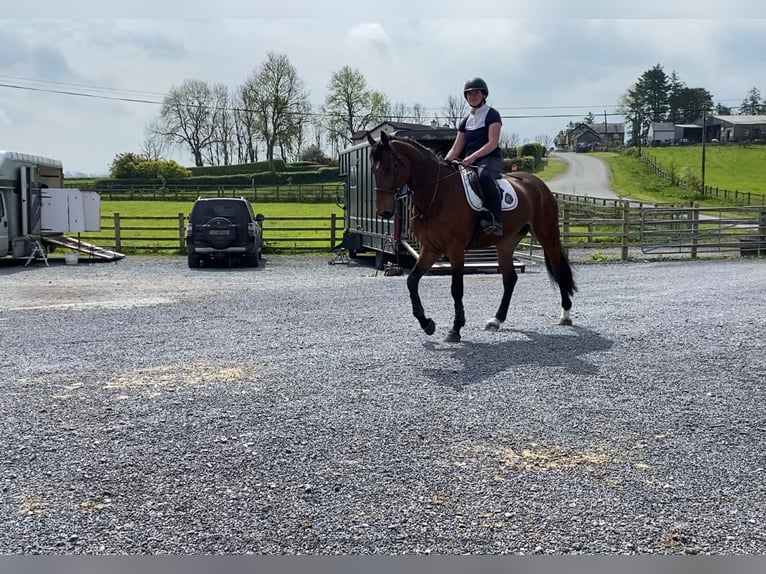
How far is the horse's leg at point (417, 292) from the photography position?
6621 millimetres

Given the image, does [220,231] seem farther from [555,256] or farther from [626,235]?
[555,256]

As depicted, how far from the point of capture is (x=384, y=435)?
3.82 meters

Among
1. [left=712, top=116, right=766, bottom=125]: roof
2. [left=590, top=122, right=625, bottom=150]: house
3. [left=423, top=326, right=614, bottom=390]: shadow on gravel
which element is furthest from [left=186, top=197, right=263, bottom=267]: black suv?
[left=590, top=122, right=625, bottom=150]: house

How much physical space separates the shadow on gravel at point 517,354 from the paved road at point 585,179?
1707 inches

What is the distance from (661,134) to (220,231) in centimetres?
8069

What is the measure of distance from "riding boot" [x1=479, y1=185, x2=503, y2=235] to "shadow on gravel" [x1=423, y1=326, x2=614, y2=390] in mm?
1076

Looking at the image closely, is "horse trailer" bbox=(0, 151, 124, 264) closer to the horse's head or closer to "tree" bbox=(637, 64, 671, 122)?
the horse's head

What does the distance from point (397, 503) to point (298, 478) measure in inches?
21.5

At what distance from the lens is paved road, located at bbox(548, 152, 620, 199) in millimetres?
51750

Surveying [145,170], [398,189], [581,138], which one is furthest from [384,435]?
[581,138]

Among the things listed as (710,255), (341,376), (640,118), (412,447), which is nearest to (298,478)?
(412,447)

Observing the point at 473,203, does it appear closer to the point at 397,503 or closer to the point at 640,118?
the point at 397,503

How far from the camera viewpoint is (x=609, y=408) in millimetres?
4340

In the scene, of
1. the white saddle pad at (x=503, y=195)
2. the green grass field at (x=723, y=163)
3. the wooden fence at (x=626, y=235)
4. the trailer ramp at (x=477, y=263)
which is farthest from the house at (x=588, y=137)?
the white saddle pad at (x=503, y=195)
